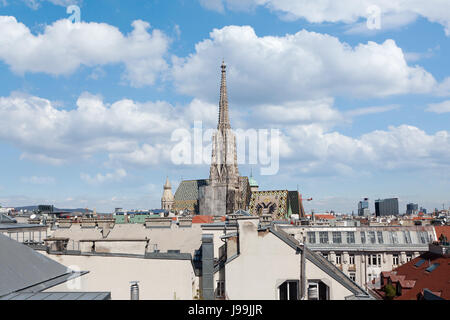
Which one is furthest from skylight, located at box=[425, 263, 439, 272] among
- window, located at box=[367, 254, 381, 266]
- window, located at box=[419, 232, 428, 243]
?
window, located at box=[419, 232, 428, 243]

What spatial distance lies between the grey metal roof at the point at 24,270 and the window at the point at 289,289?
8505mm

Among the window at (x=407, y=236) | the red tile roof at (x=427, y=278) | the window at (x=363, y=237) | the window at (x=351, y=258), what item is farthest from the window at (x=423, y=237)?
the red tile roof at (x=427, y=278)

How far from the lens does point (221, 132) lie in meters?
180

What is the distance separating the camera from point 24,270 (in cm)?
1457

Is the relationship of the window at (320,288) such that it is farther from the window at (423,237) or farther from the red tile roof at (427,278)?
the window at (423,237)

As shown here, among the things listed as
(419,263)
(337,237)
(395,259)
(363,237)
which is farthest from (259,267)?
(363,237)

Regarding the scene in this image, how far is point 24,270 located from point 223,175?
161m

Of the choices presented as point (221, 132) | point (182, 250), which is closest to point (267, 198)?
point (221, 132)

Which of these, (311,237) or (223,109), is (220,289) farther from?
(223,109)

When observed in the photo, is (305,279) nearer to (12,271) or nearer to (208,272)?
(208,272)

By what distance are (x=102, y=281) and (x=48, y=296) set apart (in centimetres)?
854

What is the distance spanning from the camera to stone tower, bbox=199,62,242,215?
554 feet

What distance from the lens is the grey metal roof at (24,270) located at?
13.4 metres
